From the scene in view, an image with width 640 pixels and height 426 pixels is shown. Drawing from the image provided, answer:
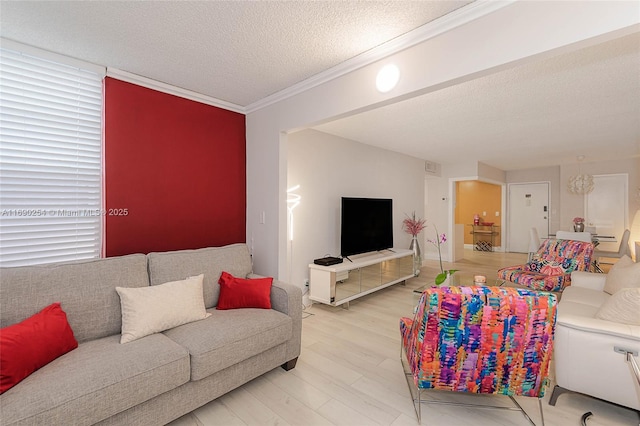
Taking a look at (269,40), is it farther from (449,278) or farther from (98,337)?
(449,278)

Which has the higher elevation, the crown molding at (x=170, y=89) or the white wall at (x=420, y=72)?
the crown molding at (x=170, y=89)

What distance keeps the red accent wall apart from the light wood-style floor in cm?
159

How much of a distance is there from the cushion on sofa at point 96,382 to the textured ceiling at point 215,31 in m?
2.02

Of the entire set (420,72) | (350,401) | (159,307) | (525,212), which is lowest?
(350,401)

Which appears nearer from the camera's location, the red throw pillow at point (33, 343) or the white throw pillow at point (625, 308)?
the red throw pillow at point (33, 343)

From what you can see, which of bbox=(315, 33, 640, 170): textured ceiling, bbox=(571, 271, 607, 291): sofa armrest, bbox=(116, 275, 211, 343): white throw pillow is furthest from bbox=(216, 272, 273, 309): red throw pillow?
bbox=(571, 271, 607, 291): sofa armrest

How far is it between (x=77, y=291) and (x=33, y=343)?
1.44 ft

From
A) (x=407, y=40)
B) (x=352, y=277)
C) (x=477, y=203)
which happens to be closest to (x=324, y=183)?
(x=352, y=277)

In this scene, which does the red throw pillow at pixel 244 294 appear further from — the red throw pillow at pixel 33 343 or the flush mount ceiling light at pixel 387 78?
the flush mount ceiling light at pixel 387 78

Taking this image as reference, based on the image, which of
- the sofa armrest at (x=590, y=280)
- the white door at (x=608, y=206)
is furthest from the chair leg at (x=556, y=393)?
the white door at (x=608, y=206)

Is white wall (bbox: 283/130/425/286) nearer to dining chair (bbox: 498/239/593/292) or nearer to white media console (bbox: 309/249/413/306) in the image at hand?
white media console (bbox: 309/249/413/306)

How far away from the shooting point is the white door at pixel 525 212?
25.7ft

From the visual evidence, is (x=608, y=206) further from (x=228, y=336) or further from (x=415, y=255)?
(x=228, y=336)

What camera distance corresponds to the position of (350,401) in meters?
2.05
